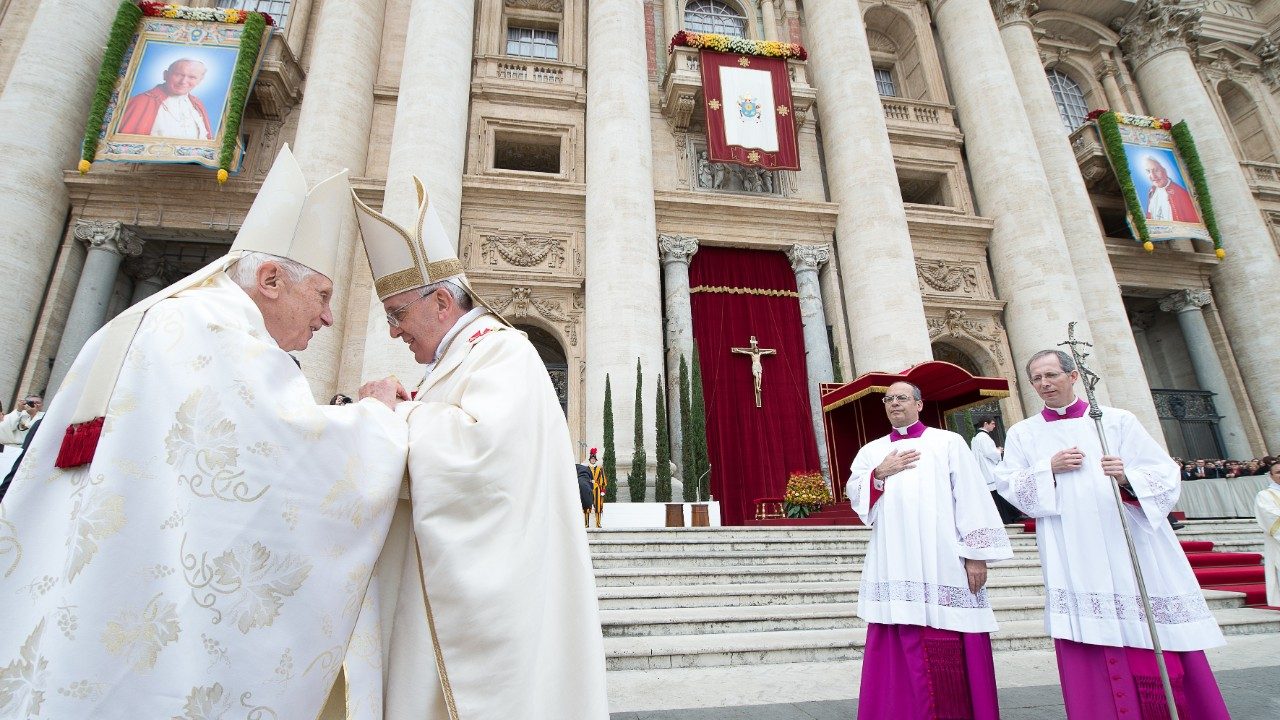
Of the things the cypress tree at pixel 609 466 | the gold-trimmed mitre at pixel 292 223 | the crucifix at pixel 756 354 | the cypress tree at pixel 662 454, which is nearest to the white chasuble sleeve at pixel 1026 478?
the gold-trimmed mitre at pixel 292 223

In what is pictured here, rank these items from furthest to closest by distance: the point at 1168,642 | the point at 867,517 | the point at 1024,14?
the point at 1024,14, the point at 867,517, the point at 1168,642

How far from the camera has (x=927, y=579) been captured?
3.20 m

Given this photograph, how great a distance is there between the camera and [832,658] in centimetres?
423

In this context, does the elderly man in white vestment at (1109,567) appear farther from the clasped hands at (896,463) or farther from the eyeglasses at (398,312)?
the eyeglasses at (398,312)

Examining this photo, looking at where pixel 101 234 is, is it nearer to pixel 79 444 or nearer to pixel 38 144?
pixel 38 144

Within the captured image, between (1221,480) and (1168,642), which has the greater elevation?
(1221,480)

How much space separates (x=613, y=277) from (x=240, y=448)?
9945mm

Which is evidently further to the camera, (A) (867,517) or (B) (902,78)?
(B) (902,78)

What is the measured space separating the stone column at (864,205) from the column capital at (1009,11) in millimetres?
5005

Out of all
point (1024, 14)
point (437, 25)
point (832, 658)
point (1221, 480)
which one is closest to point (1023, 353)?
point (1221, 480)

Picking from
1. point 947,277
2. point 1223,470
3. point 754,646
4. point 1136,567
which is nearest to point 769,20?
point 947,277

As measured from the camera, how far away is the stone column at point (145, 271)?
40.5ft

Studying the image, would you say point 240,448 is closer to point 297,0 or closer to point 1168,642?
point 1168,642

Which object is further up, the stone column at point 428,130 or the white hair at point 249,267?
the stone column at point 428,130
